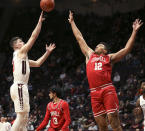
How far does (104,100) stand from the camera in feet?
24.4

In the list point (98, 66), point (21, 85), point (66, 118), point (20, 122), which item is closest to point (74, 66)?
point (66, 118)

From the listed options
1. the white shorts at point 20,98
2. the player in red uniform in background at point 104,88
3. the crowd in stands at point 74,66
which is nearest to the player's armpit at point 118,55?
the player in red uniform in background at point 104,88

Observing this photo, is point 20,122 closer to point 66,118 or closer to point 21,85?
point 21,85

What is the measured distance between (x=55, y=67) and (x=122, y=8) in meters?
5.92

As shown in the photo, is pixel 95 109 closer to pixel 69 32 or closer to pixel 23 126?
pixel 23 126

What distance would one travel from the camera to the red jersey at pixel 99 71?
748 centimetres

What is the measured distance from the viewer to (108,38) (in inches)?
940

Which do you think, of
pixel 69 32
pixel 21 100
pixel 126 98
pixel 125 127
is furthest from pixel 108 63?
pixel 69 32

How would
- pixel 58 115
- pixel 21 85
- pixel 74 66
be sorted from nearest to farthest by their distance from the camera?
pixel 21 85
pixel 58 115
pixel 74 66

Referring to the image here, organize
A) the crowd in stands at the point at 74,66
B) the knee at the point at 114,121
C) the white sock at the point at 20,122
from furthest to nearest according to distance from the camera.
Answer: the crowd in stands at the point at 74,66 < the knee at the point at 114,121 < the white sock at the point at 20,122

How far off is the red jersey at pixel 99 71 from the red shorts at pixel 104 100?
4.8 inches

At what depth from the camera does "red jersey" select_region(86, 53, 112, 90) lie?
7484 mm

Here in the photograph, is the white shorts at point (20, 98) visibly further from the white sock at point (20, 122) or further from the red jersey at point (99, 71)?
the red jersey at point (99, 71)

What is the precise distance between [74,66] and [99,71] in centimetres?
1601
